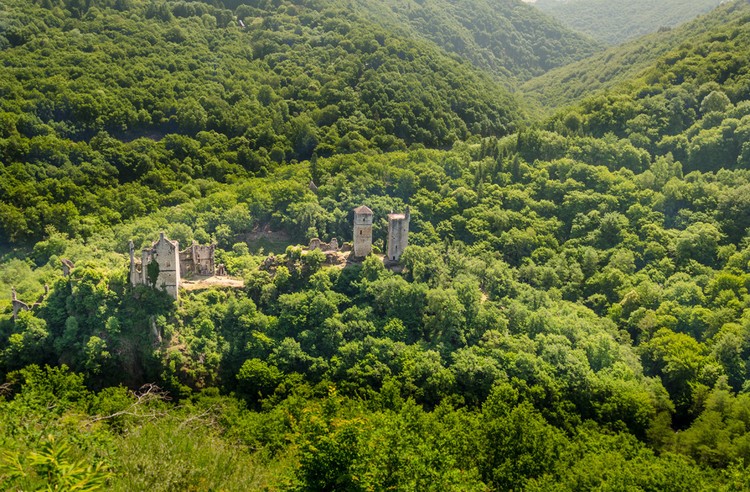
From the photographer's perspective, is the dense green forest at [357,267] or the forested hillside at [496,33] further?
the forested hillside at [496,33]

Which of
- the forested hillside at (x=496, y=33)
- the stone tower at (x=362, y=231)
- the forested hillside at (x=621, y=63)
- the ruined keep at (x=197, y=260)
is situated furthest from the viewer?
the forested hillside at (x=496, y=33)

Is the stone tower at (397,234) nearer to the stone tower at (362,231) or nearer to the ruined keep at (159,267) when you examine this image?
the stone tower at (362,231)

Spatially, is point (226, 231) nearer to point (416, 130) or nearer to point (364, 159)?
point (364, 159)

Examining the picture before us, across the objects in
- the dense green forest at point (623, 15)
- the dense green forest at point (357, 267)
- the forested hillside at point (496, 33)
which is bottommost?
the dense green forest at point (357, 267)

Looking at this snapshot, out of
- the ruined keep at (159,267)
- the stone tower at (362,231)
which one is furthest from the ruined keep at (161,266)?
the stone tower at (362,231)

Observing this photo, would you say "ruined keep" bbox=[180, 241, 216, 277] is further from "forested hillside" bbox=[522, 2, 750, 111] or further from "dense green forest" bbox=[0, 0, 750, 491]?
"forested hillside" bbox=[522, 2, 750, 111]

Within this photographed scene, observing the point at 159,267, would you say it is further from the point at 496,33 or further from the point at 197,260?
the point at 496,33

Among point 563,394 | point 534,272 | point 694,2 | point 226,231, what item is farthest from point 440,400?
point 694,2

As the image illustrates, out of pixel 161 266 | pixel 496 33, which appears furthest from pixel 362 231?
pixel 496 33
